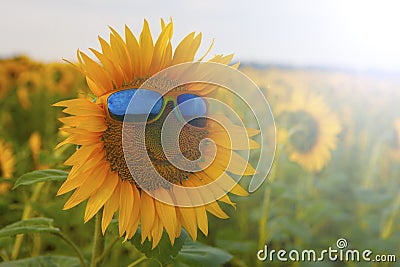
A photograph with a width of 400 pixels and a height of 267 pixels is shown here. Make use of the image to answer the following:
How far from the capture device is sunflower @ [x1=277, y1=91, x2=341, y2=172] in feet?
8.70

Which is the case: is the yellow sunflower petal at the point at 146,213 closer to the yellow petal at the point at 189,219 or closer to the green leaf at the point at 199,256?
the yellow petal at the point at 189,219

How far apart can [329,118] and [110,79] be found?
6.25 feet

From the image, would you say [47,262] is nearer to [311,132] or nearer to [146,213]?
[146,213]

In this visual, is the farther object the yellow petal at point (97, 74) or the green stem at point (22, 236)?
the green stem at point (22, 236)

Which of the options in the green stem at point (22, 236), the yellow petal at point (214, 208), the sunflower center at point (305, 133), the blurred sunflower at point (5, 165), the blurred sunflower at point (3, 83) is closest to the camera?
the yellow petal at point (214, 208)

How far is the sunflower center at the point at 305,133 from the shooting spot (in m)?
2.64

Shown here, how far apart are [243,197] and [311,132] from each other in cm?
72

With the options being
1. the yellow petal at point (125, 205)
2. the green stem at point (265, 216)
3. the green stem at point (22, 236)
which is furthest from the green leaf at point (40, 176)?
the green stem at point (265, 216)

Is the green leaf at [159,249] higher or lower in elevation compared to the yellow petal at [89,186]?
lower

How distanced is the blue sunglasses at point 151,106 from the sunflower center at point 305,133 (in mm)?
1657

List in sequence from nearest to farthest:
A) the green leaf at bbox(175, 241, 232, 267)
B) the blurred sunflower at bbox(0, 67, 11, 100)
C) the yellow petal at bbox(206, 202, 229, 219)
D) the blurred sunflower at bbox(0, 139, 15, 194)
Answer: the yellow petal at bbox(206, 202, 229, 219)
the green leaf at bbox(175, 241, 232, 267)
the blurred sunflower at bbox(0, 139, 15, 194)
the blurred sunflower at bbox(0, 67, 11, 100)

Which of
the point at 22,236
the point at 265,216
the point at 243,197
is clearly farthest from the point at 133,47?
the point at 243,197

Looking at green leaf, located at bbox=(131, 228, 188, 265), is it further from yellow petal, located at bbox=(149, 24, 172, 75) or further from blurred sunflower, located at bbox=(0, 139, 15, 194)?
blurred sunflower, located at bbox=(0, 139, 15, 194)

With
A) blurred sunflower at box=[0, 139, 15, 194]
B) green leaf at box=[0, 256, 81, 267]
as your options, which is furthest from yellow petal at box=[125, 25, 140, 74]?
blurred sunflower at box=[0, 139, 15, 194]
